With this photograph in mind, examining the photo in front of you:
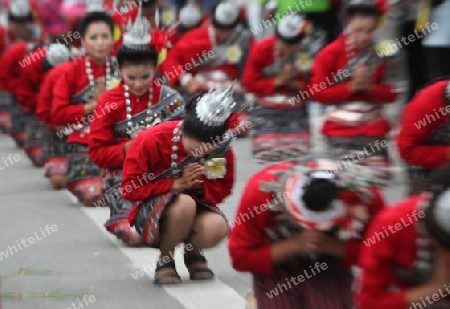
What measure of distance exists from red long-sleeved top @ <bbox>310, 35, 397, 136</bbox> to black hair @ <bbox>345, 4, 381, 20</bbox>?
23 cm

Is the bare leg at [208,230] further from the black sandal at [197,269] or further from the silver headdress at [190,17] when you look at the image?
the silver headdress at [190,17]

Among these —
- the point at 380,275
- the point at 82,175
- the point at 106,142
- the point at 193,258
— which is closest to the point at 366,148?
the point at 106,142

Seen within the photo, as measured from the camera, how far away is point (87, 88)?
29.7ft

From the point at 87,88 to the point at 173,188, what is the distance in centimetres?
296

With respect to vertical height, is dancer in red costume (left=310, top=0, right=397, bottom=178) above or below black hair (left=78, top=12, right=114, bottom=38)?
below

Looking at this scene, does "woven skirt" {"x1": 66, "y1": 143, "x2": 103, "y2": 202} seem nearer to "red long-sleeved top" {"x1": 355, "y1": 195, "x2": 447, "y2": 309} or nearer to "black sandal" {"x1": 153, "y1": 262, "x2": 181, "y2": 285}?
"black sandal" {"x1": 153, "y1": 262, "x2": 181, "y2": 285}

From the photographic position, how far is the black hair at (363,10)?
862cm

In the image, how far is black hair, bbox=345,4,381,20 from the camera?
28.3ft

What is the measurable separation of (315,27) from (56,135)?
251 centimetres

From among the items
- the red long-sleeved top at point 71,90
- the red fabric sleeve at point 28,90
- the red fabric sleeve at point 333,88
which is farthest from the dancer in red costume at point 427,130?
the red fabric sleeve at point 28,90

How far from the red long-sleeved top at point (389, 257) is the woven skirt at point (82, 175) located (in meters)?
5.45

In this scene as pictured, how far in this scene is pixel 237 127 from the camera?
646 centimetres

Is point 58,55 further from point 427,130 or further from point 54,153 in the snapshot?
point 427,130

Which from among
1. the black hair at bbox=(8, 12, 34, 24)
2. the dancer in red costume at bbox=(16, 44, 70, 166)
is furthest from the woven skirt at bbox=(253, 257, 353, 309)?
the black hair at bbox=(8, 12, 34, 24)
